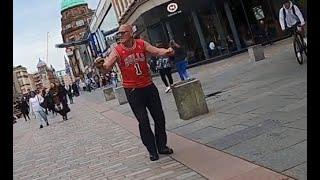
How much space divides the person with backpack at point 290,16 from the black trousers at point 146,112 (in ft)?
21.4

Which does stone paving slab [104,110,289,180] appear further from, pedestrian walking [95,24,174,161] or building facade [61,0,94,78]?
building facade [61,0,94,78]

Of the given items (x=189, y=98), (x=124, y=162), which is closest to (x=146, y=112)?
(x=124, y=162)

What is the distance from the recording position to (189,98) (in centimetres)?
934

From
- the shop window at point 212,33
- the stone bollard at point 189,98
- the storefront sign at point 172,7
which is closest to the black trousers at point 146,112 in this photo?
the stone bollard at point 189,98

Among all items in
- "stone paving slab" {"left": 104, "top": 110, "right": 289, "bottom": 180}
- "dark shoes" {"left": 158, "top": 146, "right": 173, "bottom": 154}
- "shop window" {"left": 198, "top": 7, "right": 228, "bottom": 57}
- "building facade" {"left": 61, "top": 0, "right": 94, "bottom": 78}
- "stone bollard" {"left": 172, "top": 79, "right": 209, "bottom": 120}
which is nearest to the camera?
"stone paving slab" {"left": 104, "top": 110, "right": 289, "bottom": 180}

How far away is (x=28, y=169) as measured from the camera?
9.48m

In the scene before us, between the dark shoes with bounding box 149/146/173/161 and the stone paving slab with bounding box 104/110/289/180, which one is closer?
the stone paving slab with bounding box 104/110/289/180

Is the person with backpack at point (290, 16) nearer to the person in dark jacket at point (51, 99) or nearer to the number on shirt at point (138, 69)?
the number on shirt at point (138, 69)

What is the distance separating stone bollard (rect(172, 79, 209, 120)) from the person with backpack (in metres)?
4.07

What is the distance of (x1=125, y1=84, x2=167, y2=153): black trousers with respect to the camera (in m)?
6.73

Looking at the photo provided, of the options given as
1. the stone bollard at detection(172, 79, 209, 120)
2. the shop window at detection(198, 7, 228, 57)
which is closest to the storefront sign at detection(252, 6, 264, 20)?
the shop window at detection(198, 7, 228, 57)

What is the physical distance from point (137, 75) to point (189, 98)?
2780 mm
